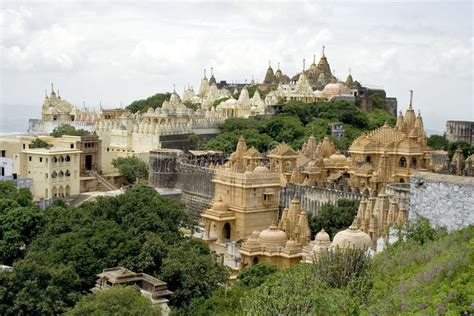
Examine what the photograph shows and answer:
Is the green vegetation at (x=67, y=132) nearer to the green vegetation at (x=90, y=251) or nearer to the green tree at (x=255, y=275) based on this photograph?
the green vegetation at (x=90, y=251)

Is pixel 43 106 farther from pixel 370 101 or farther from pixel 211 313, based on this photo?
pixel 211 313

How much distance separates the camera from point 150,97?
8125 cm

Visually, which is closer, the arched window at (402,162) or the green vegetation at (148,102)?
the arched window at (402,162)

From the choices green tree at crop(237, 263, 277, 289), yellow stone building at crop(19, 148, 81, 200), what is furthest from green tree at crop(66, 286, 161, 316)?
yellow stone building at crop(19, 148, 81, 200)

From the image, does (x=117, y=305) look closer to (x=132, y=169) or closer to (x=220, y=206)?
(x=220, y=206)

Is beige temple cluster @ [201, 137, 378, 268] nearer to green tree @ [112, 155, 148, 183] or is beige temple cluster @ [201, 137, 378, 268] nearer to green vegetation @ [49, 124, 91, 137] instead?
green tree @ [112, 155, 148, 183]

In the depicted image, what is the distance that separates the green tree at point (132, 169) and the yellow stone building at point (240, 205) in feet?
39.8

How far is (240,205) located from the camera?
3578 cm

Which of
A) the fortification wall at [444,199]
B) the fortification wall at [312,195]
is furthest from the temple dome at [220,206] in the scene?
the fortification wall at [444,199]

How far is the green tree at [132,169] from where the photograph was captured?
4859 centimetres

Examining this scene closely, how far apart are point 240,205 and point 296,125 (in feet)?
87.2

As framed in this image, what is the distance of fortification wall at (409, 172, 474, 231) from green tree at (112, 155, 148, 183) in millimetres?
33364

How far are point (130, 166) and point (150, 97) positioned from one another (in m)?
33.2

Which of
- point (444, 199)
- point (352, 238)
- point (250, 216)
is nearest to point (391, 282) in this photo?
point (444, 199)
